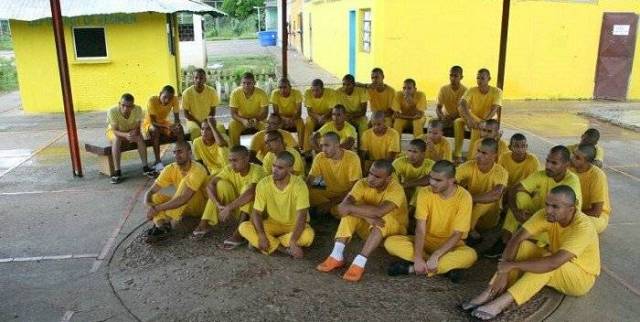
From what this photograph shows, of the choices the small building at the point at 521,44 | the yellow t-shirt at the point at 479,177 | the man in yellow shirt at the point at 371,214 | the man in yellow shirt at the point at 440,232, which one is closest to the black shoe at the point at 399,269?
the man in yellow shirt at the point at 440,232

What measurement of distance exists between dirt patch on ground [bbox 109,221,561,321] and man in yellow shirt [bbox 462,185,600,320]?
0.47 feet

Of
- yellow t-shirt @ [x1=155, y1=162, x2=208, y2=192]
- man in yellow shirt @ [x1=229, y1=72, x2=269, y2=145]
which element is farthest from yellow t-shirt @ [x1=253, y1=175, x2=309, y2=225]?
man in yellow shirt @ [x1=229, y1=72, x2=269, y2=145]

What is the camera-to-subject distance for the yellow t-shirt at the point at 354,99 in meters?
8.07

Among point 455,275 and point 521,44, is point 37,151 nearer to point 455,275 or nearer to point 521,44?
point 455,275

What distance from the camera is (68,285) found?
4586 millimetres

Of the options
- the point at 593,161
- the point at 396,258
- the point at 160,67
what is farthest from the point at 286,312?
the point at 160,67

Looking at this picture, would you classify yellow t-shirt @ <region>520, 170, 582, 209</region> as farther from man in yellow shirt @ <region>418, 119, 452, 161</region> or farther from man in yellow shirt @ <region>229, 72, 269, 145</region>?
man in yellow shirt @ <region>229, 72, 269, 145</region>

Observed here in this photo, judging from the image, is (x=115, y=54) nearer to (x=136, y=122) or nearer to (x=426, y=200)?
(x=136, y=122)

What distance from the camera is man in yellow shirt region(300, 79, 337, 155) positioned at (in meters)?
7.99

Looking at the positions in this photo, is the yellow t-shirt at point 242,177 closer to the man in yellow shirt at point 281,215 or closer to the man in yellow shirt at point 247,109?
the man in yellow shirt at point 281,215

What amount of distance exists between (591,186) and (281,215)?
2.91 meters

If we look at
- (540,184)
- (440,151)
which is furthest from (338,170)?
(540,184)

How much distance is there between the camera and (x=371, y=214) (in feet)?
15.4

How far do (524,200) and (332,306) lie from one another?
2.04m
